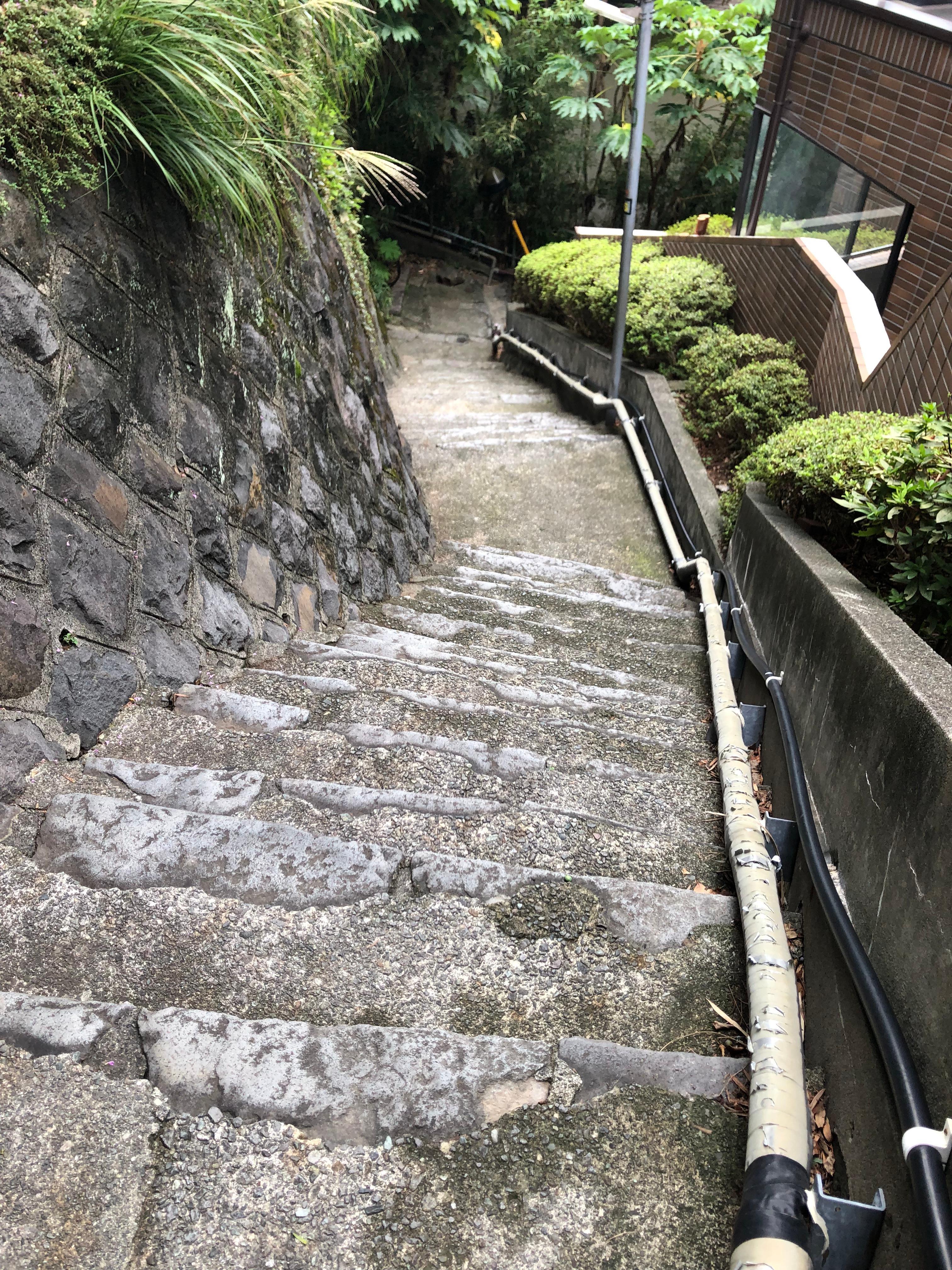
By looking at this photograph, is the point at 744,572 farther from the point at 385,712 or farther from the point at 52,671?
the point at 52,671

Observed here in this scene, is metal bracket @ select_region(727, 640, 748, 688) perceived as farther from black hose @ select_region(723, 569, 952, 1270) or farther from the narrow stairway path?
black hose @ select_region(723, 569, 952, 1270)

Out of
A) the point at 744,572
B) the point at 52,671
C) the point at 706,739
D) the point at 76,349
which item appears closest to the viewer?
the point at 52,671

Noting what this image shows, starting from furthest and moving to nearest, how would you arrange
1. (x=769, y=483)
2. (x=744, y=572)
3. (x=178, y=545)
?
(x=744, y=572) < (x=769, y=483) < (x=178, y=545)

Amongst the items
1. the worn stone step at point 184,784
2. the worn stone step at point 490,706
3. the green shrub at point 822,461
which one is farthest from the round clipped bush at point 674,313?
the worn stone step at point 184,784

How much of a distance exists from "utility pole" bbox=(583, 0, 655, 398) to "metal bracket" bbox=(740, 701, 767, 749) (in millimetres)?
6577

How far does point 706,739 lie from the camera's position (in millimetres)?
3604

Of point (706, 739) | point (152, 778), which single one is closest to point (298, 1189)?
point (152, 778)

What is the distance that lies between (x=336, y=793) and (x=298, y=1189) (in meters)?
1.18

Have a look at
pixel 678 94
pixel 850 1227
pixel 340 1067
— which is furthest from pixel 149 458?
pixel 678 94

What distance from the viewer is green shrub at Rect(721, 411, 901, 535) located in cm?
373

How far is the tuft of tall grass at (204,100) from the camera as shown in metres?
2.63

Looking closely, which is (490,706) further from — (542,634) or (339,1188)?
(339,1188)

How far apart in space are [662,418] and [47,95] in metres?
6.74

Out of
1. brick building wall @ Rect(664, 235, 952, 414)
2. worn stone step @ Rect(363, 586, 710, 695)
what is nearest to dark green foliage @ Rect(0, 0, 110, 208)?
worn stone step @ Rect(363, 586, 710, 695)
